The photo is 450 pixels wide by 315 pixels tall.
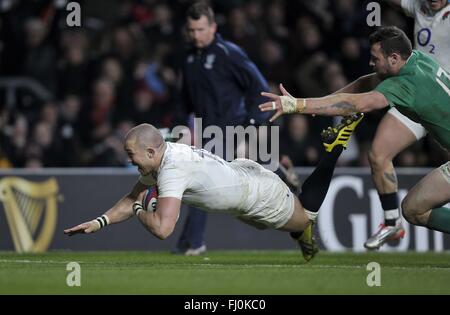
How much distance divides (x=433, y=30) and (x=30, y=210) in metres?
5.76

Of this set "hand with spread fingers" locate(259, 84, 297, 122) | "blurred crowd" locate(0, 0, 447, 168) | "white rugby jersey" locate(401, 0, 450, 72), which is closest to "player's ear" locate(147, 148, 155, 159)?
"hand with spread fingers" locate(259, 84, 297, 122)

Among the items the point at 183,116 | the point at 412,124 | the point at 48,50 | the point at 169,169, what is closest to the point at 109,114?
the point at 48,50

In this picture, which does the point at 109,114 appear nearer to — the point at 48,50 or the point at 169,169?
the point at 48,50

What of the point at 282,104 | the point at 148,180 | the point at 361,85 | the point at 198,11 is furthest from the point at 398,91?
the point at 198,11

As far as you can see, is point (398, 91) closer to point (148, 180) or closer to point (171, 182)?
point (171, 182)

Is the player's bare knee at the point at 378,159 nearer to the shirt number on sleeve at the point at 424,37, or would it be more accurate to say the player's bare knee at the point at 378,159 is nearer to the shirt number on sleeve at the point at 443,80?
the shirt number on sleeve at the point at 424,37

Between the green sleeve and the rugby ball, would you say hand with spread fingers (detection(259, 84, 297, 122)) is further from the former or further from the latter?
the rugby ball

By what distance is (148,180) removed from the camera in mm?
10062

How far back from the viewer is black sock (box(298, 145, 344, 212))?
10.6 meters

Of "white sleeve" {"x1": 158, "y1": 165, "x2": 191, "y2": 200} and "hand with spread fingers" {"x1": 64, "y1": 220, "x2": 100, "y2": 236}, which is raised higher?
"white sleeve" {"x1": 158, "y1": 165, "x2": 191, "y2": 200}

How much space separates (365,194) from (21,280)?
262 inches

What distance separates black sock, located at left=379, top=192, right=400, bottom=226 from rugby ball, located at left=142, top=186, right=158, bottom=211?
2.87m

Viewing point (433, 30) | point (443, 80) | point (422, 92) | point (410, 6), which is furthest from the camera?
point (410, 6)

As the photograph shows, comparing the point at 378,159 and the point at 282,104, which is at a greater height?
the point at 282,104
